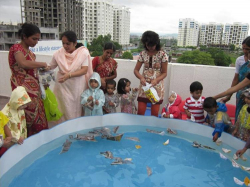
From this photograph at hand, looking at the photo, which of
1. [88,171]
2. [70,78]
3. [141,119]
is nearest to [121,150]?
[88,171]

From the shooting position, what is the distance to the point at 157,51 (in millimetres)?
3178

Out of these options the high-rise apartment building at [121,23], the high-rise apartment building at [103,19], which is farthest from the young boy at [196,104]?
the high-rise apartment building at [121,23]

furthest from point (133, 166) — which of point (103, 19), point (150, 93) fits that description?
point (103, 19)

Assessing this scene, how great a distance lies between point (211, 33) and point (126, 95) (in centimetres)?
13213

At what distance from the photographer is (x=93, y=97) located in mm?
3244

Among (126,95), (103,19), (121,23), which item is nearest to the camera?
(126,95)

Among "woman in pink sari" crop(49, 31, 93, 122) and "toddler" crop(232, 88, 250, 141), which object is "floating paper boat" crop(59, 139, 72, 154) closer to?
"woman in pink sari" crop(49, 31, 93, 122)

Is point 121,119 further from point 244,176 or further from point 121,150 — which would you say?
point 244,176

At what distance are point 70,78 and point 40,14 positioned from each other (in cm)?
7211

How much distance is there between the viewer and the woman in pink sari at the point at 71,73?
302 cm

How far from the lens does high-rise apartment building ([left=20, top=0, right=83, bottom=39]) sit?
63.8 metres

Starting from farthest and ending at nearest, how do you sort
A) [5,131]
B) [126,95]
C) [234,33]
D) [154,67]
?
[234,33]
[126,95]
[154,67]
[5,131]

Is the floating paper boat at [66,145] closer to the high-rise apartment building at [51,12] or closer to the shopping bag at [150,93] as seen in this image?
the shopping bag at [150,93]

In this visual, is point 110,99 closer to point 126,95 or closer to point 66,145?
point 126,95
